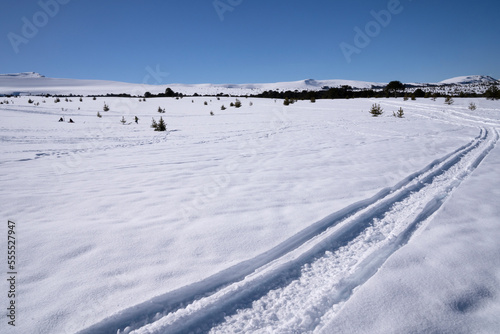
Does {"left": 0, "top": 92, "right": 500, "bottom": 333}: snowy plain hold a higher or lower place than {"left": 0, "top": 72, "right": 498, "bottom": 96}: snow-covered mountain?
lower

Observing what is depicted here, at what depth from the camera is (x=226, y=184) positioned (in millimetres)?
3469

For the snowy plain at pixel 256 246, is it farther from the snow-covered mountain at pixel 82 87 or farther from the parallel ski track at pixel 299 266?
the snow-covered mountain at pixel 82 87

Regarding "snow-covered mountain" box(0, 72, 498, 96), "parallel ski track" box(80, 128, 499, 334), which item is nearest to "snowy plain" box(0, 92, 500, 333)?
"parallel ski track" box(80, 128, 499, 334)

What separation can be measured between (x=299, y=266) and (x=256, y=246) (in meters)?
0.37

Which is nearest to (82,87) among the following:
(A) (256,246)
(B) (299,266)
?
(A) (256,246)

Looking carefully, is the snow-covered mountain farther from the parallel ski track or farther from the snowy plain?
the parallel ski track

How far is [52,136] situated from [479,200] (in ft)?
30.0

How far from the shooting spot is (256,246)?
6.43 ft

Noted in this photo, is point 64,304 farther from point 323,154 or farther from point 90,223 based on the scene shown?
point 323,154

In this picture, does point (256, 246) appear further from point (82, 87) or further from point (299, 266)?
point (82, 87)

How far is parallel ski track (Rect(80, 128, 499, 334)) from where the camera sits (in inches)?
53.0

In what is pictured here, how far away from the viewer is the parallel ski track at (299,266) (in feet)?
4.42

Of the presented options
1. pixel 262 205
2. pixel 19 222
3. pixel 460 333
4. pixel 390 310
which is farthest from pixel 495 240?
pixel 19 222

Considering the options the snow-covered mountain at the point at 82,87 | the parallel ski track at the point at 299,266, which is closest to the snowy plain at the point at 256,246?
the parallel ski track at the point at 299,266
